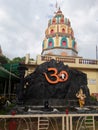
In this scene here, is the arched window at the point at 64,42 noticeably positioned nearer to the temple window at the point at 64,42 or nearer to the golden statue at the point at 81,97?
the temple window at the point at 64,42

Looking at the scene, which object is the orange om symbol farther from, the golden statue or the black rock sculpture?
the golden statue

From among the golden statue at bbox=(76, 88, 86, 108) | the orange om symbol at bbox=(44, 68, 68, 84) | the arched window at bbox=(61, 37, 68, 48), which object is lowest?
the golden statue at bbox=(76, 88, 86, 108)

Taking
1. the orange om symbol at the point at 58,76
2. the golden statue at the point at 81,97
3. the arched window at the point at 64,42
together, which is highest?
the arched window at the point at 64,42

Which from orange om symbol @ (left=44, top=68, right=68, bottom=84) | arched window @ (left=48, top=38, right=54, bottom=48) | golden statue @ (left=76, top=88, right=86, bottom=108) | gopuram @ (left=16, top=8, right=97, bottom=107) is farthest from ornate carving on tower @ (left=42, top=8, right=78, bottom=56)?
golden statue @ (left=76, top=88, right=86, bottom=108)

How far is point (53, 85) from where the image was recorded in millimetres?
12273

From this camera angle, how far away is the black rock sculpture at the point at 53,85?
11719mm

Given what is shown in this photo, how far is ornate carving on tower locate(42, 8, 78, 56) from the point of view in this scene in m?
28.2

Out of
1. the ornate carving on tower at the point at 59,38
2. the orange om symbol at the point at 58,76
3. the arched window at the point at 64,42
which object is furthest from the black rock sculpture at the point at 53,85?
the arched window at the point at 64,42

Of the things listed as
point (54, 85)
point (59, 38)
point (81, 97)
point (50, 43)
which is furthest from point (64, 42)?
point (81, 97)

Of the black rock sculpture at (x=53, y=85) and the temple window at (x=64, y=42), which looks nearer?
the black rock sculpture at (x=53, y=85)

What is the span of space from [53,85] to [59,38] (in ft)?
57.7

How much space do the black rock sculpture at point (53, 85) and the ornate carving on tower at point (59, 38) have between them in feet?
46.5

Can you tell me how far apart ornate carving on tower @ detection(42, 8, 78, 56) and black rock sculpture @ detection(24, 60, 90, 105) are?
14.2m

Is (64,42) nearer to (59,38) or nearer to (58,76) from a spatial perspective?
(59,38)
